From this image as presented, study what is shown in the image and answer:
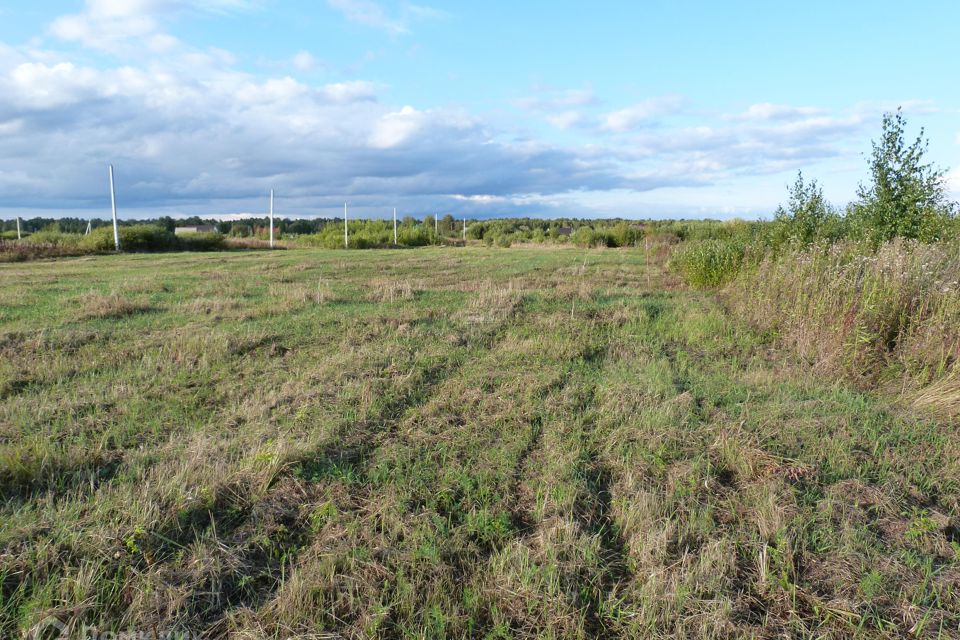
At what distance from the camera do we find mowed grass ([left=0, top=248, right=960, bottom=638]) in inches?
93.8

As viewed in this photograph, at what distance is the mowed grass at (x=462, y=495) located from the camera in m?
2.38

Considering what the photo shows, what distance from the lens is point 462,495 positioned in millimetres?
3275

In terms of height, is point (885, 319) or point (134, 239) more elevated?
point (134, 239)

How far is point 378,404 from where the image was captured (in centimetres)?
463

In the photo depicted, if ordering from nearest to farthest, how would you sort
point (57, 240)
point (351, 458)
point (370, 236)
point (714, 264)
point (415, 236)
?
point (351, 458), point (714, 264), point (57, 240), point (370, 236), point (415, 236)

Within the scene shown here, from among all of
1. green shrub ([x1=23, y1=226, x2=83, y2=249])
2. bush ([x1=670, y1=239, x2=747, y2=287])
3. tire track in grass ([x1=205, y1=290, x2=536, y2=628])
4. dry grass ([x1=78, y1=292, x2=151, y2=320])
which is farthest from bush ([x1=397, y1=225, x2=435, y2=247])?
tire track in grass ([x1=205, y1=290, x2=536, y2=628])

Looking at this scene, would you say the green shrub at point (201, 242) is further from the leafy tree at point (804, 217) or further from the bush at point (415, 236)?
the leafy tree at point (804, 217)

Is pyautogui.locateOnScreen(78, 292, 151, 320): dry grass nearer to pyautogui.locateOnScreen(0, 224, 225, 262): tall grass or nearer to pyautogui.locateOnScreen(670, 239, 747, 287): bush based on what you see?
pyautogui.locateOnScreen(670, 239, 747, 287): bush

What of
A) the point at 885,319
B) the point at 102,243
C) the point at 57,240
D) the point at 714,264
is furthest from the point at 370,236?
the point at 885,319

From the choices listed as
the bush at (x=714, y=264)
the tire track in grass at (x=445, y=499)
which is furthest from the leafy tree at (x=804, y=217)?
the tire track in grass at (x=445, y=499)

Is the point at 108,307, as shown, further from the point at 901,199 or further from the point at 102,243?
the point at 102,243

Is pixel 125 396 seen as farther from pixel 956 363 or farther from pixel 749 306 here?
pixel 749 306

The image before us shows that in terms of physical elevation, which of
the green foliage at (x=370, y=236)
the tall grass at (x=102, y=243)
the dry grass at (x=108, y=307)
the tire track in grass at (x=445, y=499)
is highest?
the green foliage at (x=370, y=236)

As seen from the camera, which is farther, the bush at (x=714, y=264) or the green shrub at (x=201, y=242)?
the green shrub at (x=201, y=242)
